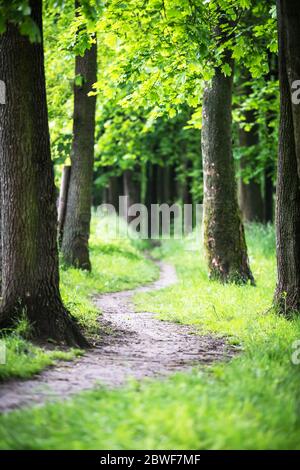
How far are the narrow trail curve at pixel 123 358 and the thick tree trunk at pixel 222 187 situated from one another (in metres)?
2.68

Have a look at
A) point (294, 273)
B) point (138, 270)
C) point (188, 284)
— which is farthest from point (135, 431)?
point (138, 270)

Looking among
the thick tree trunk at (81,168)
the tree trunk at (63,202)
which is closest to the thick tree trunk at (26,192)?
the thick tree trunk at (81,168)

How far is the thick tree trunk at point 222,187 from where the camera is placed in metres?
11.8

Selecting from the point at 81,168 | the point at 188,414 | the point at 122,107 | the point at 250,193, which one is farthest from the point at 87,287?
the point at 250,193

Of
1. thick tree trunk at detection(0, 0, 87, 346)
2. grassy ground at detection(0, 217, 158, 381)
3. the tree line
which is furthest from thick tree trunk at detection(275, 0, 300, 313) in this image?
thick tree trunk at detection(0, 0, 87, 346)

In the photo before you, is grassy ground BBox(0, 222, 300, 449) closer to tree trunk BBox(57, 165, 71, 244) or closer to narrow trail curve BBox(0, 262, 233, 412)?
Result: narrow trail curve BBox(0, 262, 233, 412)

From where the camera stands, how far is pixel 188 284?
488 inches

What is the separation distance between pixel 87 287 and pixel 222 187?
12.8ft

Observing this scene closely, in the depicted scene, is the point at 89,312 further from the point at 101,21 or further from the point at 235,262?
the point at 101,21

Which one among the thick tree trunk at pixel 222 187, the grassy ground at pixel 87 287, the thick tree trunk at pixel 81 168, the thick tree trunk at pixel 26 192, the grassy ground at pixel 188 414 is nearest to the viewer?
the grassy ground at pixel 188 414

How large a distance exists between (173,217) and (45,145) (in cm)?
2999

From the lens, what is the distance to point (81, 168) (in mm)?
13867

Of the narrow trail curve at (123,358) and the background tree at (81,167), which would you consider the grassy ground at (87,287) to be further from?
the background tree at (81,167)

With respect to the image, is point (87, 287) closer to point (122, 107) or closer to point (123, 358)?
point (122, 107)
